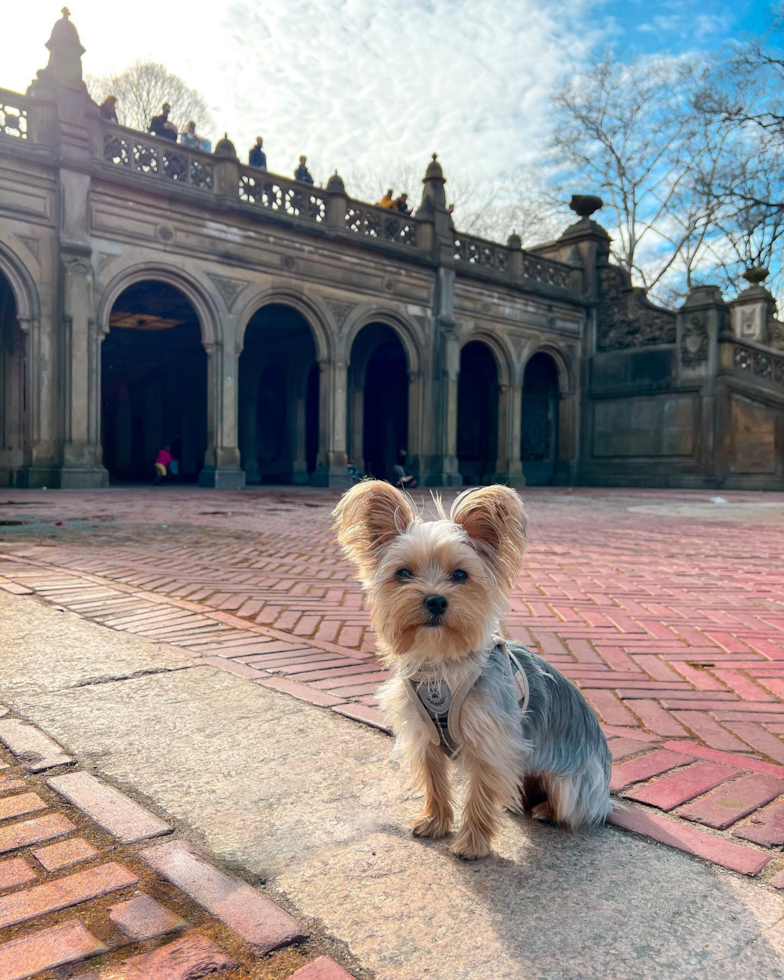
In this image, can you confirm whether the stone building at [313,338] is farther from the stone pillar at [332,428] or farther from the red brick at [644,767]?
the red brick at [644,767]

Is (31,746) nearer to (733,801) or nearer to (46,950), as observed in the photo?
(46,950)

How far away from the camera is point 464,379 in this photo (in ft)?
90.3

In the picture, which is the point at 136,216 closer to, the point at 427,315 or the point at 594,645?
the point at 427,315

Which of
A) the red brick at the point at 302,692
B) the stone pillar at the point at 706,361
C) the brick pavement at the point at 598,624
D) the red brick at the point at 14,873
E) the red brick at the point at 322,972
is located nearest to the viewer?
the red brick at the point at 322,972

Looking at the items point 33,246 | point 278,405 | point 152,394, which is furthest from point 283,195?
point 152,394

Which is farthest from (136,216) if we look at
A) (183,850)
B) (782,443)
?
(782,443)

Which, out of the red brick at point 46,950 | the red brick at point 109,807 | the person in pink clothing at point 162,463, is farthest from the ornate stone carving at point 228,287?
the red brick at point 46,950

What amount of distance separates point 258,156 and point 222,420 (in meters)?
7.52

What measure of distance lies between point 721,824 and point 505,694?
71 centimetres

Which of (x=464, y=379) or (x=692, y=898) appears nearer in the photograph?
(x=692, y=898)

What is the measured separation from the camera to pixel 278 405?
26.8 meters

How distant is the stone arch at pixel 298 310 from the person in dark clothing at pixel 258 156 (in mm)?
3578

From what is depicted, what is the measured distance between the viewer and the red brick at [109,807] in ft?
6.06

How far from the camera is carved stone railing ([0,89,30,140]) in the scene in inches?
588
